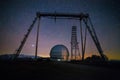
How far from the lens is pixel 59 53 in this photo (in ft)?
193

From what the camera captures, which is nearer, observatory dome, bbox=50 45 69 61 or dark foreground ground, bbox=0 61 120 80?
dark foreground ground, bbox=0 61 120 80

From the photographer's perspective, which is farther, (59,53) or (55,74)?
(59,53)

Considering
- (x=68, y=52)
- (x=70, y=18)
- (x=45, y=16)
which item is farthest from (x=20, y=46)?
(x=68, y=52)

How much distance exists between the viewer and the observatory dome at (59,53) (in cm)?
5872

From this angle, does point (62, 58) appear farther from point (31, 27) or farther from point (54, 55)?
point (31, 27)

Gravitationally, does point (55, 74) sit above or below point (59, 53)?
below

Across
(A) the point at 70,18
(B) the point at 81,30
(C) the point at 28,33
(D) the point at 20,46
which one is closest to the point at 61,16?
(A) the point at 70,18

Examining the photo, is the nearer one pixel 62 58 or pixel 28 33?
pixel 28 33

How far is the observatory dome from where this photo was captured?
58.7 m

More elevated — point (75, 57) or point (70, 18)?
point (70, 18)

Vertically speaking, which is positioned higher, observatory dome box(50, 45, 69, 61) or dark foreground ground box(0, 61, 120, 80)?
observatory dome box(50, 45, 69, 61)

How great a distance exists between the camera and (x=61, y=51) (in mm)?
59250

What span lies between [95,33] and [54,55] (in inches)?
705

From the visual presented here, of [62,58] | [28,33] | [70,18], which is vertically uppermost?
[70,18]
